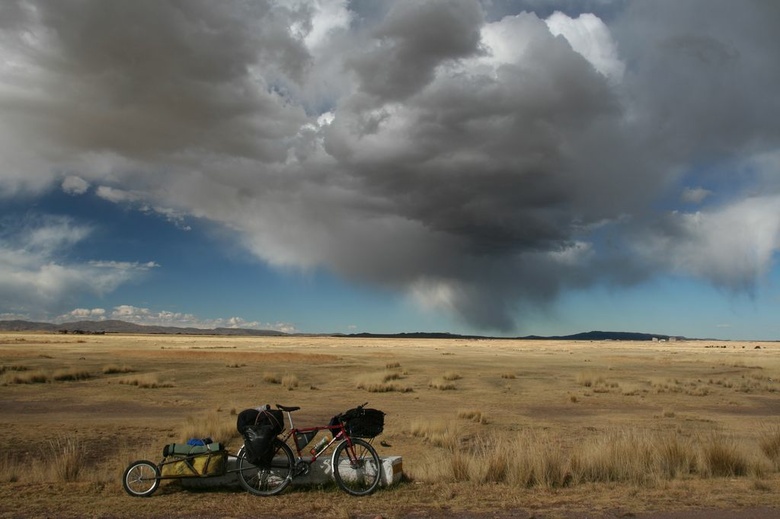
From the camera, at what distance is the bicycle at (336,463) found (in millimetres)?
9109

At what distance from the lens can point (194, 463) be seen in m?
9.16

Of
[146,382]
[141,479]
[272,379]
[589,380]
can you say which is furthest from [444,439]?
[589,380]

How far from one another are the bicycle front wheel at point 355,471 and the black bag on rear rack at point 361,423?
20 centimetres

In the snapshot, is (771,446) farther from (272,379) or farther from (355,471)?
(272,379)

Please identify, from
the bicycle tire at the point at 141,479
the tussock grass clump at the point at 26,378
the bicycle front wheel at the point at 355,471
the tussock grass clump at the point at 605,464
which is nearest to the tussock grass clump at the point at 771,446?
the tussock grass clump at the point at 605,464

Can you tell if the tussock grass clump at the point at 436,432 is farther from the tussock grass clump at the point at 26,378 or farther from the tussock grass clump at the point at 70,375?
the tussock grass clump at the point at 70,375

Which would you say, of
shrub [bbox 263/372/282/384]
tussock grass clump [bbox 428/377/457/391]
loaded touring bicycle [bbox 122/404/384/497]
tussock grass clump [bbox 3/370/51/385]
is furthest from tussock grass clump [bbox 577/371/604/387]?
tussock grass clump [bbox 3/370/51/385]

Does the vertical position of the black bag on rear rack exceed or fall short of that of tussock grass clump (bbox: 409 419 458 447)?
it exceeds it

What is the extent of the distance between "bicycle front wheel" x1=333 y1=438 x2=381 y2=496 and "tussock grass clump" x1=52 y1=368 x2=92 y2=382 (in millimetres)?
27786

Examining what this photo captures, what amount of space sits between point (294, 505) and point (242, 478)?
1.12m

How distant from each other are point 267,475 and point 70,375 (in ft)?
93.2

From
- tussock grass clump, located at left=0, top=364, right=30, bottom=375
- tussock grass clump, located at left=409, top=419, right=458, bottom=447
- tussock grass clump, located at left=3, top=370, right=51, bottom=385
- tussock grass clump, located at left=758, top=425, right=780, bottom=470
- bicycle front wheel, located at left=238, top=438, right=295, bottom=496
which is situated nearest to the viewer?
bicycle front wheel, located at left=238, top=438, right=295, bottom=496

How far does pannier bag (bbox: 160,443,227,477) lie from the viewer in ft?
29.9

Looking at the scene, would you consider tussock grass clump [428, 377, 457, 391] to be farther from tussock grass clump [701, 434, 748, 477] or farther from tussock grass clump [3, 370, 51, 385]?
tussock grass clump [701, 434, 748, 477]
